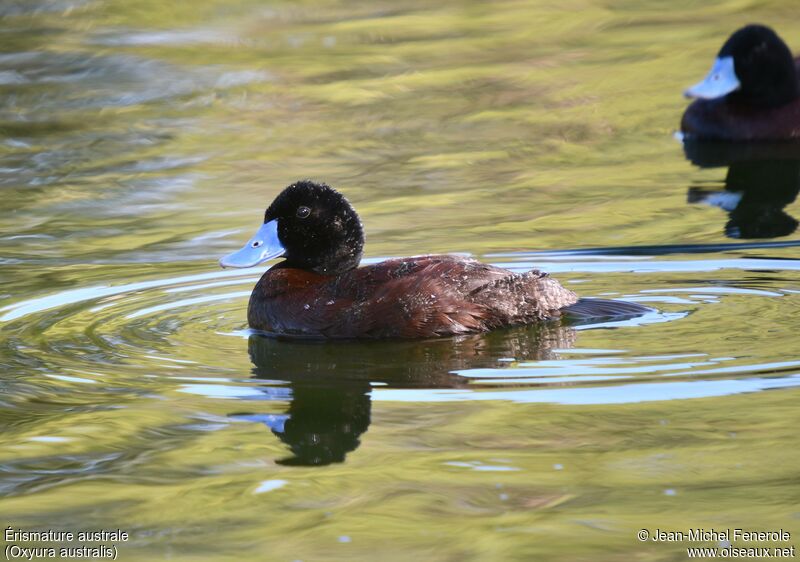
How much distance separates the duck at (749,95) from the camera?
13070mm

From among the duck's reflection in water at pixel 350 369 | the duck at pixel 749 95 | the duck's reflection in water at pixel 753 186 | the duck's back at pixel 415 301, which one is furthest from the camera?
the duck at pixel 749 95

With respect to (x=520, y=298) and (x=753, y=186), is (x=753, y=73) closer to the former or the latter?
(x=753, y=186)

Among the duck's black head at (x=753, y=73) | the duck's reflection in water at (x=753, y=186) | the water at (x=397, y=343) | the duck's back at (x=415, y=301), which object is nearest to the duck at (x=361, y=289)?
the duck's back at (x=415, y=301)

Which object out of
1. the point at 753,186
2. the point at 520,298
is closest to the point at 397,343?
the point at 520,298

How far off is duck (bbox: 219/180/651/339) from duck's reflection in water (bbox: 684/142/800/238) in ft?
7.50

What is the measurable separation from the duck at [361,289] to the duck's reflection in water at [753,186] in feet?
7.50

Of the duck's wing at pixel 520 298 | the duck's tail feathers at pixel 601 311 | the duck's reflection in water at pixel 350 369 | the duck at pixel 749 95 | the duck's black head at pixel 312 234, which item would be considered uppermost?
the duck at pixel 749 95

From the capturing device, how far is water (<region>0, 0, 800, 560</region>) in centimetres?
495

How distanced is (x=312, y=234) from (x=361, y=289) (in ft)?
1.83

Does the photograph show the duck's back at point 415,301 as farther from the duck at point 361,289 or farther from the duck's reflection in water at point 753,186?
the duck's reflection in water at point 753,186

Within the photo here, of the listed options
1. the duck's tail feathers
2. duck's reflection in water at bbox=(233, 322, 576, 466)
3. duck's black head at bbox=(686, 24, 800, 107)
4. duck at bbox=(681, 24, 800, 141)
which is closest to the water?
duck's reflection in water at bbox=(233, 322, 576, 466)

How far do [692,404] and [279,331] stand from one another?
2450 mm

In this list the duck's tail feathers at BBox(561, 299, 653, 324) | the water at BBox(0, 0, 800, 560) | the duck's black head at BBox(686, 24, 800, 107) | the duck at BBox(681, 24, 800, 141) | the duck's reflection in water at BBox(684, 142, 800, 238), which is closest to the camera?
the water at BBox(0, 0, 800, 560)

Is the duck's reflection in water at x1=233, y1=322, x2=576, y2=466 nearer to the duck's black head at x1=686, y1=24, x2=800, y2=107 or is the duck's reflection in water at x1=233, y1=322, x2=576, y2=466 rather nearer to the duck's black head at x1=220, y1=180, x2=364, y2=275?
the duck's black head at x1=220, y1=180, x2=364, y2=275
